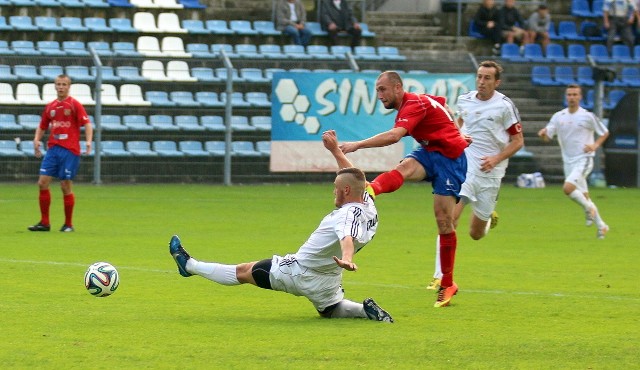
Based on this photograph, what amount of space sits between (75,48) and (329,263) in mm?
19842

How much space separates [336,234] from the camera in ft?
30.7

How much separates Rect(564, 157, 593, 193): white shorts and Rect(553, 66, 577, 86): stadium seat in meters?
12.5

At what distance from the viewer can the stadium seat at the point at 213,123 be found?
1097 inches

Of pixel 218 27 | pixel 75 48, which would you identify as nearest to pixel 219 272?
pixel 75 48

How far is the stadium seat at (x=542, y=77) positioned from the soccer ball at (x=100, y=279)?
21927 mm

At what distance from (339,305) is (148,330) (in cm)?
154

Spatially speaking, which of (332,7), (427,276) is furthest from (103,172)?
(427,276)

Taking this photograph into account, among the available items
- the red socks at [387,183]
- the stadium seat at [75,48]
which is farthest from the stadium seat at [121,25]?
the red socks at [387,183]

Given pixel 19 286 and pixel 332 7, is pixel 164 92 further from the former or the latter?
pixel 19 286

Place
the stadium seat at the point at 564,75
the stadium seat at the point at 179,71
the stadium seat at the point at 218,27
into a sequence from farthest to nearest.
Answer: the stadium seat at the point at 564,75, the stadium seat at the point at 218,27, the stadium seat at the point at 179,71

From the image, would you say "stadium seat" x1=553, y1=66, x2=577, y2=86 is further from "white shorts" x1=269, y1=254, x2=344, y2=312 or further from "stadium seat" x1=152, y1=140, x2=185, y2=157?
"white shorts" x1=269, y1=254, x2=344, y2=312

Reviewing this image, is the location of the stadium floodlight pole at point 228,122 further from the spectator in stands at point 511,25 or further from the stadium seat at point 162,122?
the spectator in stands at point 511,25

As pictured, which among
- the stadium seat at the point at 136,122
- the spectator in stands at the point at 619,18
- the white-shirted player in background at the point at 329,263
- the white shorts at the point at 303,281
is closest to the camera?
the white-shirted player in background at the point at 329,263

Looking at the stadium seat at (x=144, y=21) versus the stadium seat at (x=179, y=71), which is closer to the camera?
the stadium seat at (x=179, y=71)
